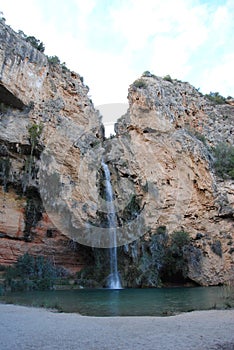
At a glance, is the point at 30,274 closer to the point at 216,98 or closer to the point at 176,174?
the point at 176,174

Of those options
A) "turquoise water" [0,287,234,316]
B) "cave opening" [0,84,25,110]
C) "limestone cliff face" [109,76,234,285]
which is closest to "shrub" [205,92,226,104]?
"limestone cliff face" [109,76,234,285]

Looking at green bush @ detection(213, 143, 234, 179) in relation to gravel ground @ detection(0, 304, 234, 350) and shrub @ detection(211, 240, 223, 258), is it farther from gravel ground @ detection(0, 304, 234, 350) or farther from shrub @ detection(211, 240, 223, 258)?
gravel ground @ detection(0, 304, 234, 350)

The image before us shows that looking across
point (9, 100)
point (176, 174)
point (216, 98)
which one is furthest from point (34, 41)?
point (216, 98)

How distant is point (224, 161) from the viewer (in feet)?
105

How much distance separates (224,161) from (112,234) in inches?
540

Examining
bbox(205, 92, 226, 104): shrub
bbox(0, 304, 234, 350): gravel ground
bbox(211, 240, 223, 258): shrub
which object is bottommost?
bbox(0, 304, 234, 350): gravel ground

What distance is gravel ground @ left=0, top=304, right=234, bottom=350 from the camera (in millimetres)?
4680

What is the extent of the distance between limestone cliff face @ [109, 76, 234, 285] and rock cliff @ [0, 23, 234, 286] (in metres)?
0.09

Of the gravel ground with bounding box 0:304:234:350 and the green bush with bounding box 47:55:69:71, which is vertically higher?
the green bush with bounding box 47:55:69:71

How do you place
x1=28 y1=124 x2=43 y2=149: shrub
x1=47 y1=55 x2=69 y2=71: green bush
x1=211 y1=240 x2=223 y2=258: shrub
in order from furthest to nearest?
1. x1=47 y1=55 x2=69 y2=71: green bush
2. x1=211 y1=240 x2=223 y2=258: shrub
3. x1=28 y1=124 x2=43 y2=149: shrub

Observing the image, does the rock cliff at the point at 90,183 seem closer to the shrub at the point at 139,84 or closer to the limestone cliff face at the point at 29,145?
the limestone cliff face at the point at 29,145

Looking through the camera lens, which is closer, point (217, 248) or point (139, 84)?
point (217, 248)

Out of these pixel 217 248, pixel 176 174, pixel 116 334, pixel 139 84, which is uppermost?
pixel 139 84

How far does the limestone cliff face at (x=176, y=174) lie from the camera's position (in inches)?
1027
